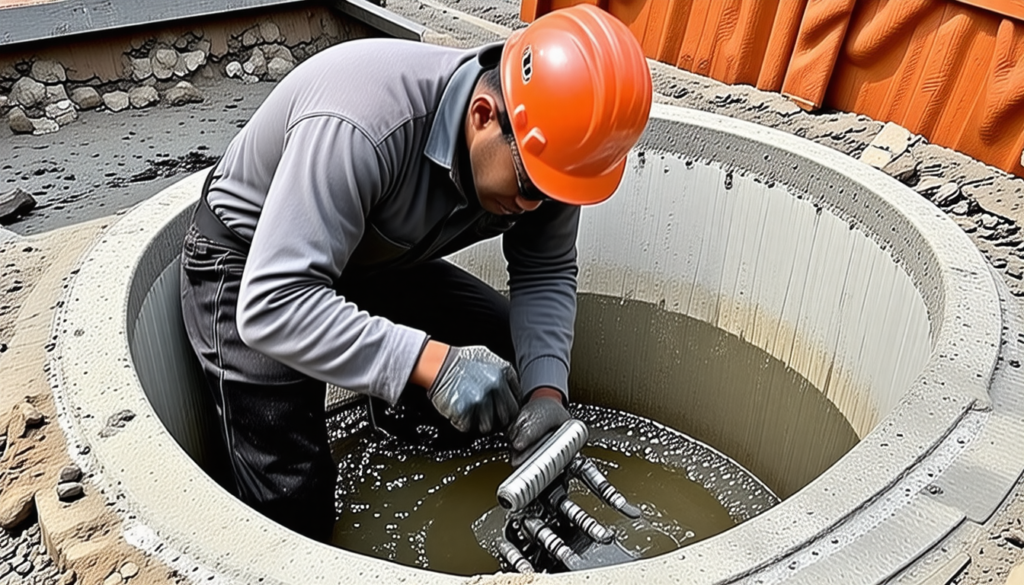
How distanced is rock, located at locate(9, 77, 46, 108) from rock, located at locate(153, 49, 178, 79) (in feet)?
1.52

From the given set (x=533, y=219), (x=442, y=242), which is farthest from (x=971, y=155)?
(x=442, y=242)

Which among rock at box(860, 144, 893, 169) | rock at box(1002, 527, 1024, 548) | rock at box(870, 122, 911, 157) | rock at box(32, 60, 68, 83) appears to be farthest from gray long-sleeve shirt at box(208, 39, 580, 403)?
rock at box(32, 60, 68, 83)

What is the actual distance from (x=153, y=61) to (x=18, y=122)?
61 centimetres

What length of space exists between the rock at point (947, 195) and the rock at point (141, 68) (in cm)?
307

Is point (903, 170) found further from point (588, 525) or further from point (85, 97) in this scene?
point (85, 97)

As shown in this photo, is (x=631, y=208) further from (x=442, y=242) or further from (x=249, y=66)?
(x=249, y=66)

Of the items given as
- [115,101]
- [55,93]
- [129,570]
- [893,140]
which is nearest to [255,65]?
[115,101]

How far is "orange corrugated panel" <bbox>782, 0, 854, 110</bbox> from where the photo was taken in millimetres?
3027

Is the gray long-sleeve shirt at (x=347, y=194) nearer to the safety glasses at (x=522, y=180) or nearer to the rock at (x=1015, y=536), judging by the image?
the safety glasses at (x=522, y=180)

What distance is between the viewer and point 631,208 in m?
3.04

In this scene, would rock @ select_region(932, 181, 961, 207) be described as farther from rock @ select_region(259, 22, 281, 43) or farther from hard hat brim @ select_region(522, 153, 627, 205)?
rock @ select_region(259, 22, 281, 43)

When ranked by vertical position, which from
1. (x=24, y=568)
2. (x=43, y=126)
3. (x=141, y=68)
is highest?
(x=141, y=68)

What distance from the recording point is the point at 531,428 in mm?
1819

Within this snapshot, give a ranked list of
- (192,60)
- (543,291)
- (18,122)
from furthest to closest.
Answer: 1. (192,60)
2. (18,122)
3. (543,291)
